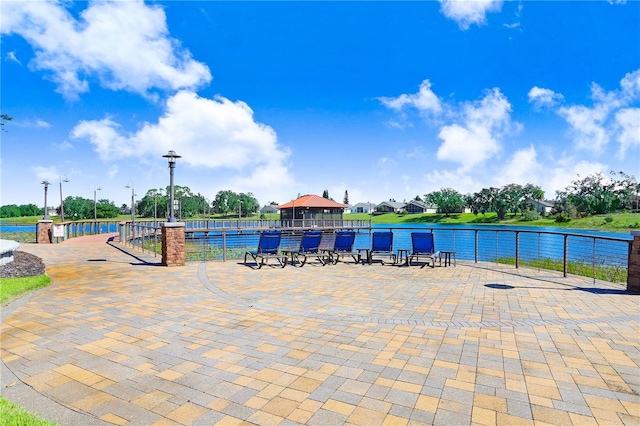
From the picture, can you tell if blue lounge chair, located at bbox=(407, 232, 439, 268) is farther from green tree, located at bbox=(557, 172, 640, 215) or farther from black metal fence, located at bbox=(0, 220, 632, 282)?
green tree, located at bbox=(557, 172, 640, 215)

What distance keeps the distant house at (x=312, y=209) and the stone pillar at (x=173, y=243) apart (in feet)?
118

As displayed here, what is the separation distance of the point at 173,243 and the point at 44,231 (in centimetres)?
1280

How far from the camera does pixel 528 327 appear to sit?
4.24 meters

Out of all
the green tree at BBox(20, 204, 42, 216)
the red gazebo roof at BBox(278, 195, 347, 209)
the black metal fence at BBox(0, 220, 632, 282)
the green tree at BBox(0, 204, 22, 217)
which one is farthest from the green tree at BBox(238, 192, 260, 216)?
the green tree at BBox(20, 204, 42, 216)

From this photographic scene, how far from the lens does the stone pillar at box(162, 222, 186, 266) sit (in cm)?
907

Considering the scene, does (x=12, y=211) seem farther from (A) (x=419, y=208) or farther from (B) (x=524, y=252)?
(B) (x=524, y=252)

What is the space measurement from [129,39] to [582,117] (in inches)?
875

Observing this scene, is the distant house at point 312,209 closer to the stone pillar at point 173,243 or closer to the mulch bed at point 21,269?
the stone pillar at point 173,243

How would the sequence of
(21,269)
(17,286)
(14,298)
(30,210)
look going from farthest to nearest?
1. (30,210)
2. (21,269)
3. (17,286)
4. (14,298)

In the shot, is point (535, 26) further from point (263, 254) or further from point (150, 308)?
point (150, 308)

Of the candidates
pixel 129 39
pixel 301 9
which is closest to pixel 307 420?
pixel 129 39

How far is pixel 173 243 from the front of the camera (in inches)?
362

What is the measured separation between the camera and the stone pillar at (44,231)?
17047 millimetres

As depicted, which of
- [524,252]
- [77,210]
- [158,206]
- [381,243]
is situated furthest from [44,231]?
[77,210]
